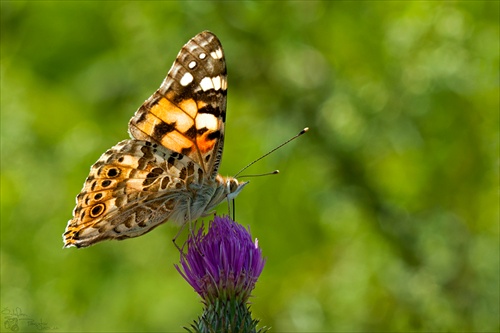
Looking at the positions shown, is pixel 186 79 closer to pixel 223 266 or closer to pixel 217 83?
pixel 217 83

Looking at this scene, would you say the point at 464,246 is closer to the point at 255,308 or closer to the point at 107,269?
the point at 255,308

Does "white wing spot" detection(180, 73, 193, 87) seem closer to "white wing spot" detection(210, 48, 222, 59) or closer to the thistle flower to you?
"white wing spot" detection(210, 48, 222, 59)

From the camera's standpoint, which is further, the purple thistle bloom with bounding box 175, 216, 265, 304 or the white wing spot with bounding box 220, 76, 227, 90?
the white wing spot with bounding box 220, 76, 227, 90

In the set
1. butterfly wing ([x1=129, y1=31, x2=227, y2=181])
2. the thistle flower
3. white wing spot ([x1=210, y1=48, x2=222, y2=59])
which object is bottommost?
the thistle flower

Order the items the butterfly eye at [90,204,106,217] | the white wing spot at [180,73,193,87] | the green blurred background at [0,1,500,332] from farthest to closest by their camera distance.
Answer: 1. the green blurred background at [0,1,500,332]
2. the white wing spot at [180,73,193,87]
3. the butterfly eye at [90,204,106,217]

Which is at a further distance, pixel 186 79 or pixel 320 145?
pixel 320 145
